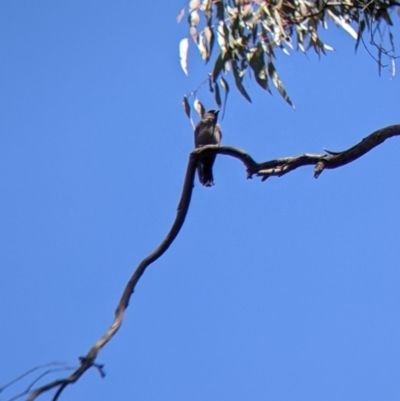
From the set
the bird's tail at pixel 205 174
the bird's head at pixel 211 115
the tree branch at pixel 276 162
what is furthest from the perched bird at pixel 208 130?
the tree branch at pixel 276 162

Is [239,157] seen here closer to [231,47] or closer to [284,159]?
[284,159]

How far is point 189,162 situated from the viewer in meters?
3.74

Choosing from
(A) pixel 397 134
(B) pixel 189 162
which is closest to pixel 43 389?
(B) pixel 189 162

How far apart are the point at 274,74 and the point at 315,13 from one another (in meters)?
Result: 0.31

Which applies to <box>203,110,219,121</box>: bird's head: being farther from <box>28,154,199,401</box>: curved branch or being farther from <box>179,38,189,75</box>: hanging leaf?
<box>28,154,199,401</box>: curved branch

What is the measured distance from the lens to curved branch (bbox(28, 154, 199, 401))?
242 centimetres

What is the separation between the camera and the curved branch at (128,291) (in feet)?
7.93

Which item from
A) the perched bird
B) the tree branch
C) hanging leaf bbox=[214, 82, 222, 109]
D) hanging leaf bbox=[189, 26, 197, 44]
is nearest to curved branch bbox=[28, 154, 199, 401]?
the tree branch

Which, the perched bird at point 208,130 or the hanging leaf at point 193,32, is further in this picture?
the perched bird at point 208,130

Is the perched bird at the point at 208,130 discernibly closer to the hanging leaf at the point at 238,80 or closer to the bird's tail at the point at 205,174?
the bird's tail at the point at 205,174

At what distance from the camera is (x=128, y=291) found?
9.50ft

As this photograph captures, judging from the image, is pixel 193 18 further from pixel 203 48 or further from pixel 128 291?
pixel 128 291

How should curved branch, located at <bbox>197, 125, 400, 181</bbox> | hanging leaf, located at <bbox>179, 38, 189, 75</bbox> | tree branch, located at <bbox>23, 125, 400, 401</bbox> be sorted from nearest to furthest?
1. tree branch, located at <bbox>23, 125, 400, 401</bbox>
2. curved branch, located at <bbox>197, 125, 400, 181</bbox>
3. hanging leaf, located at <bbox>179, 38, 189, 75</bbox>

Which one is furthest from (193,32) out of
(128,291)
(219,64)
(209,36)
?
(128,291)
